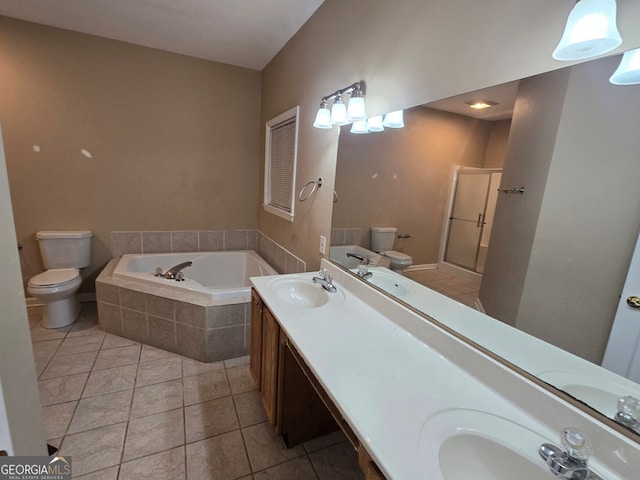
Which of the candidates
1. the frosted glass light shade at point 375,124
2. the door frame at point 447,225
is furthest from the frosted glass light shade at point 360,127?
the door frame at point 447,225

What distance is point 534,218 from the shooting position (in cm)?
86

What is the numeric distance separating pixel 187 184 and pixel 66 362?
6.32ft

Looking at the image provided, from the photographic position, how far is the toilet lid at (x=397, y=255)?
1367 mm

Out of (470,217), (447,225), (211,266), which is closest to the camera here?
(470,217)

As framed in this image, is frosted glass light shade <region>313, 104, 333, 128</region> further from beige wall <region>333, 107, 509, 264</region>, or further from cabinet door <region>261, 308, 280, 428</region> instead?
cabinet door <region>261, 308, 280, 428</region>

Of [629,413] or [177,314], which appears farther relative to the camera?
[177,314]

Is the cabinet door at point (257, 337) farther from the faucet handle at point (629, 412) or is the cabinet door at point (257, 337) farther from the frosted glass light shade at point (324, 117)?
the faucet handle at point (629, 412)

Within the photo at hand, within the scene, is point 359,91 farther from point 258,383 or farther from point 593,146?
point 258,383

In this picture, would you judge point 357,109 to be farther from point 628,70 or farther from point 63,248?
point 63,248

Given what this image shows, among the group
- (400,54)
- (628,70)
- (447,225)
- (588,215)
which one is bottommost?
(447,225)

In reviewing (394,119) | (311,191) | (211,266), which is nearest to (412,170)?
(394,119)

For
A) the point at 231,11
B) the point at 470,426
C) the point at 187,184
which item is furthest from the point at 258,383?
the point at 231,11

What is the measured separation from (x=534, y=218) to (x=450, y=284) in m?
0.42

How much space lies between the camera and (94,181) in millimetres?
2918
